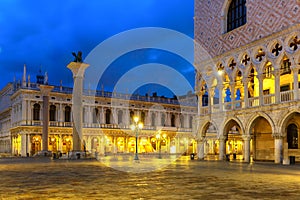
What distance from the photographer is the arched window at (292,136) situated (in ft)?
80.0

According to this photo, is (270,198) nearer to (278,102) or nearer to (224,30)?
(278,102)

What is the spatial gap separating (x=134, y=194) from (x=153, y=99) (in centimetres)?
5359

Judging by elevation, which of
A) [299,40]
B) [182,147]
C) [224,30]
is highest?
[224,30]

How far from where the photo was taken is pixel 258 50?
2381 cm

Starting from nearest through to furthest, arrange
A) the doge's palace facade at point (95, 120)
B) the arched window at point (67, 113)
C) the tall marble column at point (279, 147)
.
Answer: the tall marble column at point (279, 147) → the doge's palace facade at point (95, 120) → the arched window at point (67, 113)

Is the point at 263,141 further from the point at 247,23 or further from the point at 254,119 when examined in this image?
the point at 247,23

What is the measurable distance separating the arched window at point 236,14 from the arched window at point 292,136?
7959 mm

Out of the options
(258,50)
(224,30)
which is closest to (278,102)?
(258,50)

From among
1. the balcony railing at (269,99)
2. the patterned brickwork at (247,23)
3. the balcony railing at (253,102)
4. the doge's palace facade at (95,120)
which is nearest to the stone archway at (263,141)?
the balcony railing at (253,102)

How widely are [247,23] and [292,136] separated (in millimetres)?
8145

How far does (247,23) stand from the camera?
24.8 metres

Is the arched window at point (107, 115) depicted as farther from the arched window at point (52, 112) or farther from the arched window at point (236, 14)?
the arched window at point (236, 14)

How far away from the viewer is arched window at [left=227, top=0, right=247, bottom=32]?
26.0 meters

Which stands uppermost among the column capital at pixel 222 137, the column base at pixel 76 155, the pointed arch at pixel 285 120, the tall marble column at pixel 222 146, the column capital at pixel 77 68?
the column capital at pixel 77 68
